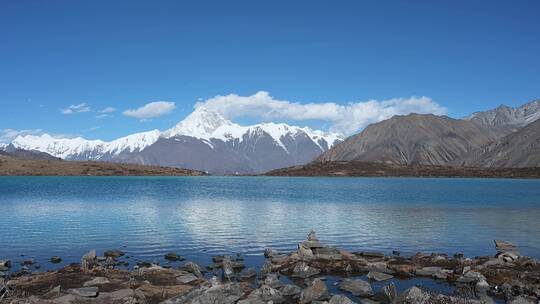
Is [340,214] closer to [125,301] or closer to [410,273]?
[410,273]

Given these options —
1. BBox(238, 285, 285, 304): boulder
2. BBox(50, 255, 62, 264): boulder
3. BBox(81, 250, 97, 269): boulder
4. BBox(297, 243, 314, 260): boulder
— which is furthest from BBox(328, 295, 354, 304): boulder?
BBox(50, 255, 62, 264): boulder

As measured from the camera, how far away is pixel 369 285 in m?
32.6

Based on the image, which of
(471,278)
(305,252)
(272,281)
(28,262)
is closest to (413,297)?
(471,278)

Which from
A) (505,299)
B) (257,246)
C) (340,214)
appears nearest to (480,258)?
(505,299)

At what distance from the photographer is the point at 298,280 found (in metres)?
36.1

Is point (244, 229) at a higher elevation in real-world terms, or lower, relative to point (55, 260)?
higher

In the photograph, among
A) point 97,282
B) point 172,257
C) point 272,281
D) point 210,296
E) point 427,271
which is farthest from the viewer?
point 172,257

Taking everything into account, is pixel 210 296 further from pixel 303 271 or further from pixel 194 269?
pixel 303 271

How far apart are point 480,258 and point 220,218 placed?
131 ft

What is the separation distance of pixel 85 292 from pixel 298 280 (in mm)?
14438

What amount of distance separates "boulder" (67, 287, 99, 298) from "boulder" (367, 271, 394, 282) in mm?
18283

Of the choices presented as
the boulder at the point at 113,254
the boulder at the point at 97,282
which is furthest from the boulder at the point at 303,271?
the boulder at the point at 113,254

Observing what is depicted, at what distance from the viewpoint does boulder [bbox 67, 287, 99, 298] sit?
90.9ft

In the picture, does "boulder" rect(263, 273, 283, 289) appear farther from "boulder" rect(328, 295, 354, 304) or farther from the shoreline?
"boulder" rect(328, 295, 354, 304)
